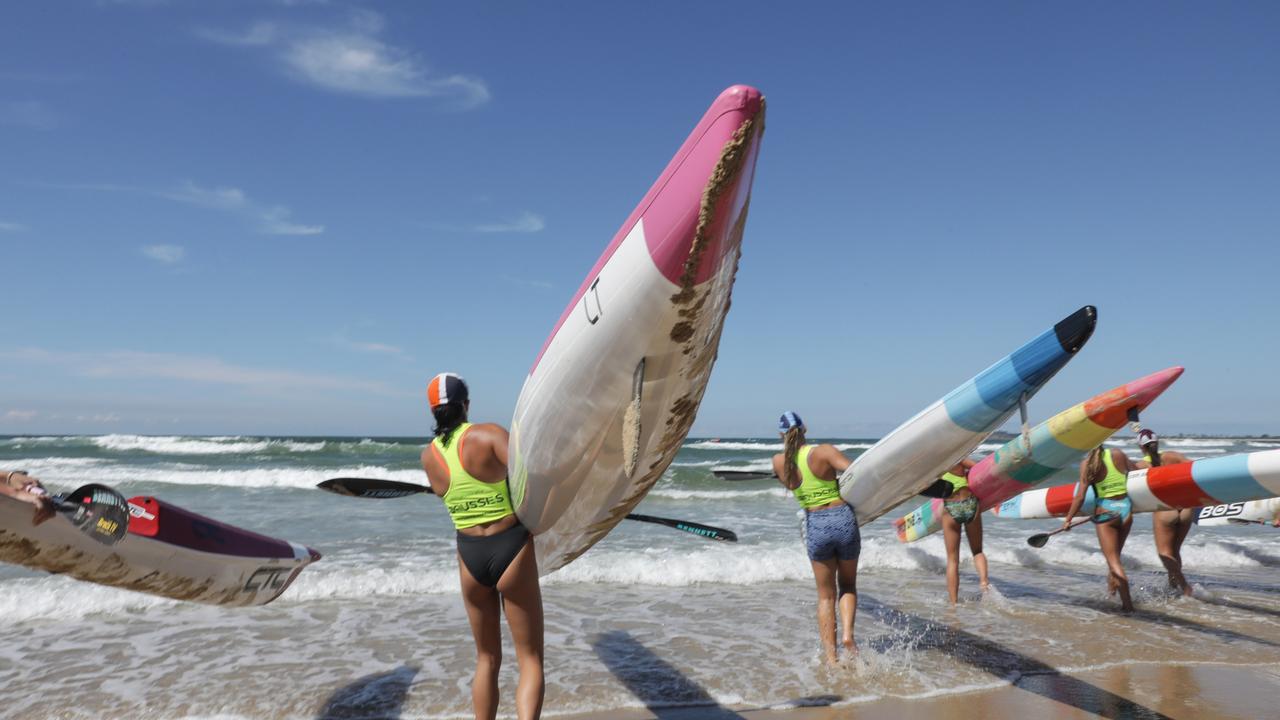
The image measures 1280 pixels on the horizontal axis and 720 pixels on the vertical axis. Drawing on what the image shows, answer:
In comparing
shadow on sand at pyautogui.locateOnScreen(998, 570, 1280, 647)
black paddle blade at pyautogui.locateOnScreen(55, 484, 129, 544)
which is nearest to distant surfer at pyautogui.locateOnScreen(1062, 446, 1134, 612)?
shadow on sand at pyautogui.locateOnScreen(998, 570, 1280, 647)

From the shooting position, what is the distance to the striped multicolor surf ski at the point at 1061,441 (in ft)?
22.9

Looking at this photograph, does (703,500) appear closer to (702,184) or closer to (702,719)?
(702,719)

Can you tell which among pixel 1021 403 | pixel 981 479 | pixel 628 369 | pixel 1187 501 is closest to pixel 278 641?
pixel 628 369

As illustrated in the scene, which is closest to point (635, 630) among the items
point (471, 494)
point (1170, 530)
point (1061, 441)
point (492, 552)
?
point (492, 552)

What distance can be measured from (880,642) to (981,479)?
9.55ft

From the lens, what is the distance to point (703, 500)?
62.4 ft

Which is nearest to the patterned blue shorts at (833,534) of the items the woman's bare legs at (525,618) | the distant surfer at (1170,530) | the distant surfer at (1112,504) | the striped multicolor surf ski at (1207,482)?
the woman's bare legs at (525,618)

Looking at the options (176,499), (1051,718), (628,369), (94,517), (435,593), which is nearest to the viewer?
(628,369)

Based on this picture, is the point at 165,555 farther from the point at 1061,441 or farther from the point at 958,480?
the point at 1061,441

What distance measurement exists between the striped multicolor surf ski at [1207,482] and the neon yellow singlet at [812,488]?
13.8 ft

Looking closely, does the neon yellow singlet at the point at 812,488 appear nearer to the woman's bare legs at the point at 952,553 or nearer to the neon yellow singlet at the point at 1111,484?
the woman's bare legs at the point at 952,553

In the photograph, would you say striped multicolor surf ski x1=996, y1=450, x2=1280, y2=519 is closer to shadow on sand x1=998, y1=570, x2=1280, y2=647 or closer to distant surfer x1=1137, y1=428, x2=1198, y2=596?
distant surfer x1=1137, y1=428, x2=1198, y2=596

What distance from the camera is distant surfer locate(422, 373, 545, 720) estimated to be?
336cm

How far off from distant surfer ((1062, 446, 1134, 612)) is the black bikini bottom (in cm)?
647
